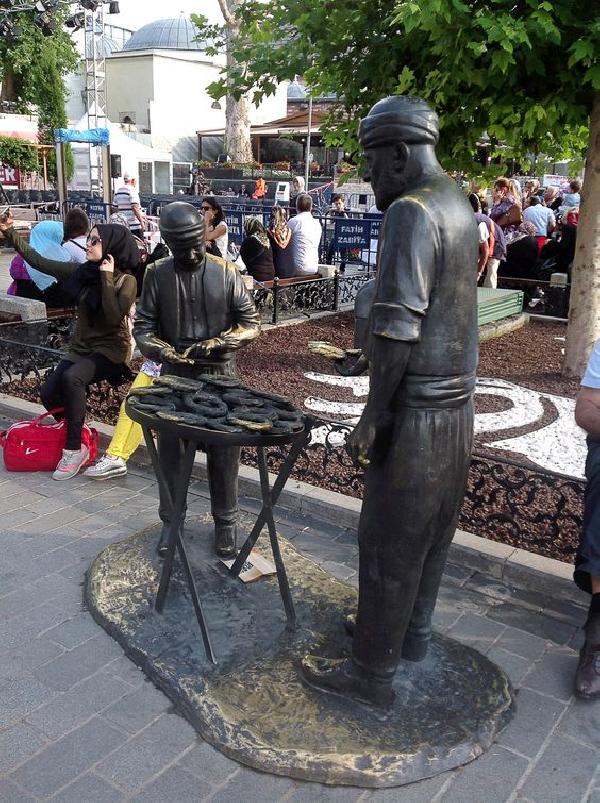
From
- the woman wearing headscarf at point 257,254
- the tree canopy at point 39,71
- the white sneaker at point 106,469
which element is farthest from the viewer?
the tree canopy at point 39,71

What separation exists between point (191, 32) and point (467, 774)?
6643 cm

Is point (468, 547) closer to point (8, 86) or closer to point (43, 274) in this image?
point (43, 274)

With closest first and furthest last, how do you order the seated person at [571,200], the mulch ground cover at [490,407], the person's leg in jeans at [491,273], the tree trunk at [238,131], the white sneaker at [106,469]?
the mulch ground cover at [490,407]
the white sneaker at [106,469]
the person's leg in jeans at [491,273]
the seated person at [571,200]
the tree trunk at [238,131]

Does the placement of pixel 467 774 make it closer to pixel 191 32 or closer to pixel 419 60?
pixel 419 60

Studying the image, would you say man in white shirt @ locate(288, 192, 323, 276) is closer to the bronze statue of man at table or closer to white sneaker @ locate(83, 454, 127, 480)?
white sneaker @ locate(83, 454, 127, 480)

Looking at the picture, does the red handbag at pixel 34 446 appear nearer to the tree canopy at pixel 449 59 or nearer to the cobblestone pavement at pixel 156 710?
the cobblestone pavement at pixel 156 710

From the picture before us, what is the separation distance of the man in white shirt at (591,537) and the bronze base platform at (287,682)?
38cm

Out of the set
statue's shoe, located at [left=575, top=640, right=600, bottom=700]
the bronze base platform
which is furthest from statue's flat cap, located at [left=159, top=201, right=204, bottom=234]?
statue's shoe, located at [left=575, top=640, right=600, bottom=700]

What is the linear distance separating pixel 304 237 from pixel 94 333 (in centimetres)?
587

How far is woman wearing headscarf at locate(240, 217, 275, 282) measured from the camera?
991 centimetres

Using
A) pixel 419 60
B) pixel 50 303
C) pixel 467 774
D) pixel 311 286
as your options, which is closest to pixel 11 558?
pixel 467 774

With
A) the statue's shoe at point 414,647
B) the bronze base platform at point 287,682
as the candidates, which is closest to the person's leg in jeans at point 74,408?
the bronze base platform at point 287,682

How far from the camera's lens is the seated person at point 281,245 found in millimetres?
10672

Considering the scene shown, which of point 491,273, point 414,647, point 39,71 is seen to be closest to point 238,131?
point 39,71
